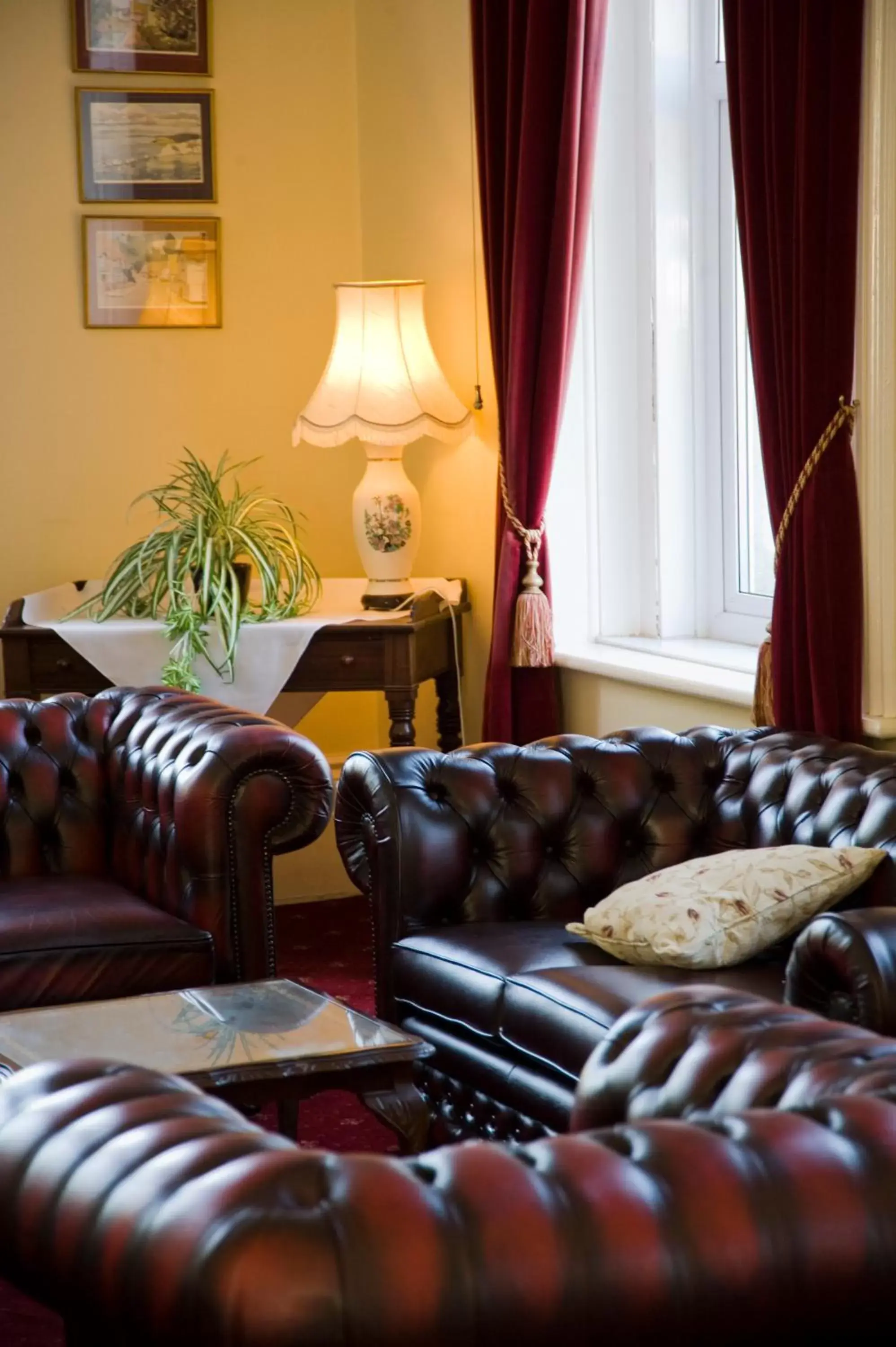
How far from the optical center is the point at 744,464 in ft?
13.2

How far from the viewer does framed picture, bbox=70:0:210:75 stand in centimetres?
476

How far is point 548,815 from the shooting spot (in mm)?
3066

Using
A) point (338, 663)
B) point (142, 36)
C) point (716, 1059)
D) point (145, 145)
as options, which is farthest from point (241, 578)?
point (716, 1059)

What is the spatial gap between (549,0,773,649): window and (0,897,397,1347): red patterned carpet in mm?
953

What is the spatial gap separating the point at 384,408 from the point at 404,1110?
2.27m

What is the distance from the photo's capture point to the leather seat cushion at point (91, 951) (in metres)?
2.98

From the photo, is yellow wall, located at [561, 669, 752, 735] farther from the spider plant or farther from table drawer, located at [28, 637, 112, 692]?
table drawer, located at [28, 637, 112, 692]

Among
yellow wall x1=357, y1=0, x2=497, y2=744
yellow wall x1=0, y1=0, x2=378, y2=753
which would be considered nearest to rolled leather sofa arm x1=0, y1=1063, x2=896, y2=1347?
yellow wall x1=357, y1=0, x2=497, y2=744

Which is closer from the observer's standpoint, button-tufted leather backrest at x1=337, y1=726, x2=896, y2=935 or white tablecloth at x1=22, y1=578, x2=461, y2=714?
button-tufted leather backrest at x1=337, y1=726, x2=896, y2=935

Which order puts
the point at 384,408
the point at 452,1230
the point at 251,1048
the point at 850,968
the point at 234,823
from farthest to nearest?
the point at 384,408, the point at 234,823, the point at 251,1048, the point at 850,968, the point at 452,1230

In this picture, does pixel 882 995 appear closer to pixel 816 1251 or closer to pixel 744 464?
pixel 816 1251

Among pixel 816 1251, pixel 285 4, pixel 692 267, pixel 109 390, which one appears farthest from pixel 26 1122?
pixel 285 4

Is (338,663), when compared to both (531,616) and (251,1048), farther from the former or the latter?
(251,1048)

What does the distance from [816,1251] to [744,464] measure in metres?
3.13
